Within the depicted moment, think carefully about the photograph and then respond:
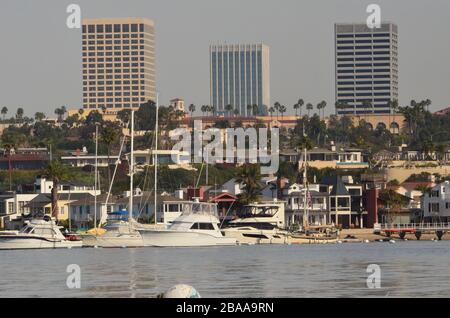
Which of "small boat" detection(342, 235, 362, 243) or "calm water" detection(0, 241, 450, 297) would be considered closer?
"calm water" detection(0, 241, 450, 297)

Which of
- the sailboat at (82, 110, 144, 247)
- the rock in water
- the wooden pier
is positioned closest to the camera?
the rock in water

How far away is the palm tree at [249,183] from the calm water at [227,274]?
54630 millimetres

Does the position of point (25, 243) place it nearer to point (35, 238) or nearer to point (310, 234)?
point (35, 238)

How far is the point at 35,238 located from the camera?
357ft

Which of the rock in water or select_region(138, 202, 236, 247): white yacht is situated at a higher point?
the rock in water

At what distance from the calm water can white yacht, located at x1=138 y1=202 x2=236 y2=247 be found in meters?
15.6

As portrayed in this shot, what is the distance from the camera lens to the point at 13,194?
160 m

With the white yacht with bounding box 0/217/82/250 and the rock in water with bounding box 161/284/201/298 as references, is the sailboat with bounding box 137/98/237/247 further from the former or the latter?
the rock in water with bounding box 161/284/201/298

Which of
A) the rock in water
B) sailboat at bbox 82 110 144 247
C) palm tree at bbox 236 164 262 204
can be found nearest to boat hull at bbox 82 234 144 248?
sailboat at bbox 82 110 144 247

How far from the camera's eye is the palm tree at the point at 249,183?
150375 millimetres

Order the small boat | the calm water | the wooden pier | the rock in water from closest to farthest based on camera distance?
the rock in water
the calm water
the small boat
the wooden pier

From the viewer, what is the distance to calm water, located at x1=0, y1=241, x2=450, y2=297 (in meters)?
51.8
